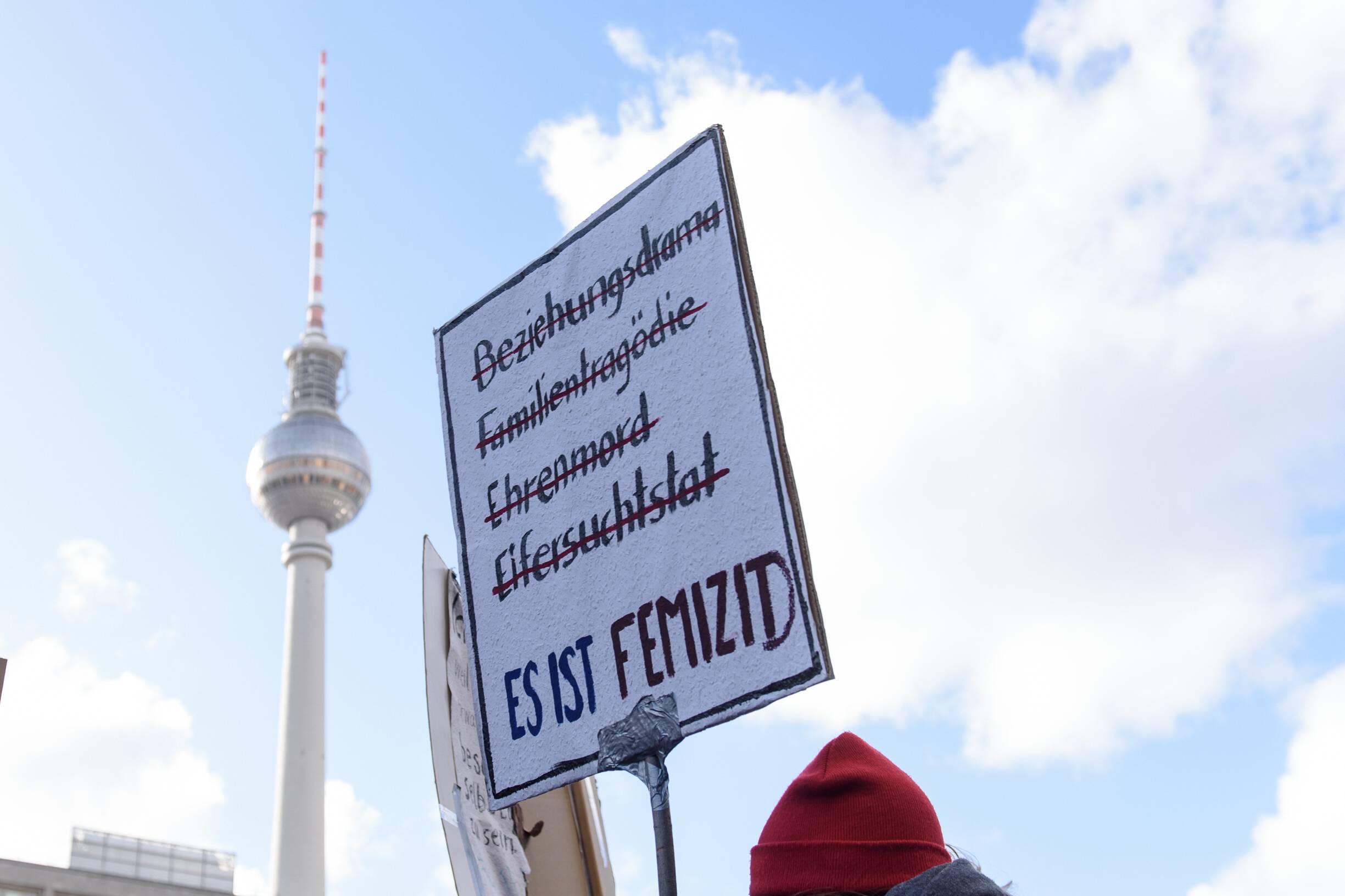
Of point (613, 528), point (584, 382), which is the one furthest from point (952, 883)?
point (584, 382)

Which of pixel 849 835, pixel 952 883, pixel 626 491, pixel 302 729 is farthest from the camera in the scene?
pixel 302 729

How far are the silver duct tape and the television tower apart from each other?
70.9m

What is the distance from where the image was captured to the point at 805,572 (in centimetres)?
281

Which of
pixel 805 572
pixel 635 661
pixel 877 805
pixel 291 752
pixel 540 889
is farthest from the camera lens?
pixel 291 752

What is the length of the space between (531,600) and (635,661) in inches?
15.1

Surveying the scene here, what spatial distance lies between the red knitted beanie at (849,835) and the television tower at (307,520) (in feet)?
234

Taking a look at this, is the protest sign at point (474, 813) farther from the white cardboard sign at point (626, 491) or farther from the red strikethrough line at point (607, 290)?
the red strikethrough line at point (607, 290)

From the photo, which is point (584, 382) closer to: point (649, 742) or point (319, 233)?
point (649, 742)

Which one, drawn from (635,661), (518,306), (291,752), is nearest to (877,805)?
(635,661)

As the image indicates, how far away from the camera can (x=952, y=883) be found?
2096 mm

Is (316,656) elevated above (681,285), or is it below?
above

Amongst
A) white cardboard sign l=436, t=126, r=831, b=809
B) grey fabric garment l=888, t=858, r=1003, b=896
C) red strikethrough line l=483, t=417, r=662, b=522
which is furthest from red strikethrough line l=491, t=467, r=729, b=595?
grey fabric garment l=888, t=858, r=1003, b=896

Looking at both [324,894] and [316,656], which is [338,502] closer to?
[316,656]

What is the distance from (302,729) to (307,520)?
10.5 meters
